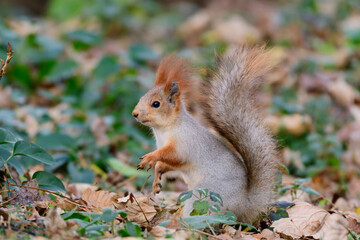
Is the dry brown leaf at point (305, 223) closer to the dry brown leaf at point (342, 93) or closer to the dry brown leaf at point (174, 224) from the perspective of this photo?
the dry brown leaf at point (174, 224)

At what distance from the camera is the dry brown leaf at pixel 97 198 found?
8.36ft

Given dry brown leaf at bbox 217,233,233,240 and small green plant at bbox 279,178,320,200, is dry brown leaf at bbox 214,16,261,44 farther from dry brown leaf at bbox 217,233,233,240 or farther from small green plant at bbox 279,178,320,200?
dry brown leaf at bbox 217,233,233,240

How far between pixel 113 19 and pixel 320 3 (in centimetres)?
295

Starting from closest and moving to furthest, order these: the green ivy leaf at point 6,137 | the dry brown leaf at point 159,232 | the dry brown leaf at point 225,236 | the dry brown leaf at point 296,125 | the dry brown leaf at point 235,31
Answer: the dry brown leaf at point 159,232, the dry brown leaf at point 225,236, the green ivy leaf at point 6,137, the dry brown leaf at point 296,125, the dry brown leaf at point 235,31

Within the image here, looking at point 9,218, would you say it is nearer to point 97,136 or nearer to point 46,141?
point 46,141

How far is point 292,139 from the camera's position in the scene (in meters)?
4.49

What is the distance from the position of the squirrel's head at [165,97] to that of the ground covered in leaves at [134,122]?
130 mm

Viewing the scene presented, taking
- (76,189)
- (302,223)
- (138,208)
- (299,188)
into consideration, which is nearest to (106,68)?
(76,189)

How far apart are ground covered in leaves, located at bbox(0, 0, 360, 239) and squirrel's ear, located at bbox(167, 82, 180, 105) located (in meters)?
0.17

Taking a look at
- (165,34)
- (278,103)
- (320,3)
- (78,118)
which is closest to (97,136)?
(78,118)

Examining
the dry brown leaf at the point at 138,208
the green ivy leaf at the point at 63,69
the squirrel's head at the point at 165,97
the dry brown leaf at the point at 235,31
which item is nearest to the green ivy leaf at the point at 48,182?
the dry brown leaf at the point at 138,208

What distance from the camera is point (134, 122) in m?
4.69

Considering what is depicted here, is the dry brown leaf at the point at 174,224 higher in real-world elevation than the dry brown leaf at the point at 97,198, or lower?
lower

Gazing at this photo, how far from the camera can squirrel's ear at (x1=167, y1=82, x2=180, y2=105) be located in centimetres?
279
